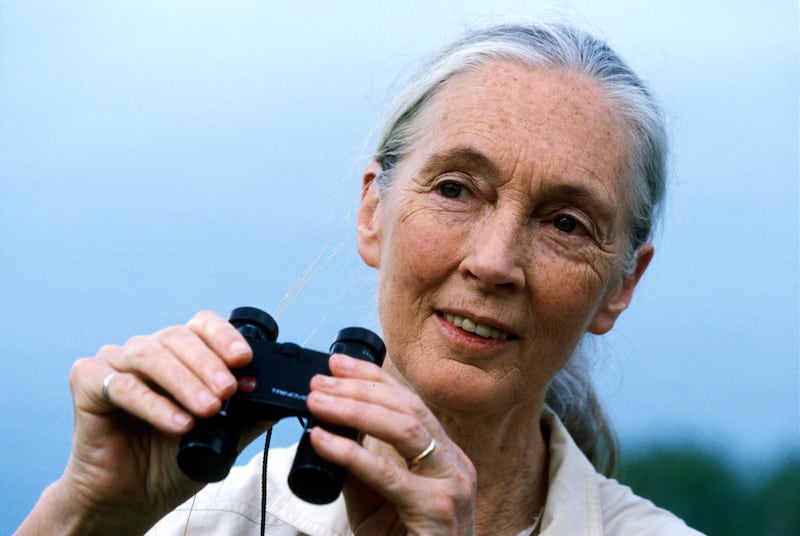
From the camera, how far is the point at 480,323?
8.16ft

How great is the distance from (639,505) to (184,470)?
1.36 m

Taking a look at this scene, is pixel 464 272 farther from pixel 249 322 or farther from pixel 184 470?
pixel 184 470

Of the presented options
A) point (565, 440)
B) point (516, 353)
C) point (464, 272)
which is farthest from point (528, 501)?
point (464, 272)

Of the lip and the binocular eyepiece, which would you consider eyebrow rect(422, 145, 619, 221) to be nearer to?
the lip

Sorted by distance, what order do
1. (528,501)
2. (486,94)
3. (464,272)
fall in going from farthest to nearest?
(528,501)
(486,94)
(464,272)

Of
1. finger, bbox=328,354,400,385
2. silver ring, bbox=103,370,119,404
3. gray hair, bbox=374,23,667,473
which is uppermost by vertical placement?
gray hair, bbox=374,23,667,473

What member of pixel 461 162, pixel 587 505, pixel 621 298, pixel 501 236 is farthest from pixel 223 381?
pixel 621 298

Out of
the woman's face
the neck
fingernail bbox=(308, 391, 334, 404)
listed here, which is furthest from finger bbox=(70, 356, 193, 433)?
the neck

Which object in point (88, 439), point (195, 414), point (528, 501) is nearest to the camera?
point (195, 414)

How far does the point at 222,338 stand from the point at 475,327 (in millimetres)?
688

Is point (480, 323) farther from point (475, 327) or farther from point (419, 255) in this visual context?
point (419, 255)

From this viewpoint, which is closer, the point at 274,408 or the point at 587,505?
the point at 274,408

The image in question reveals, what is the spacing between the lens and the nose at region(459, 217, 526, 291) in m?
2.43

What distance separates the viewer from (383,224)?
275cm
